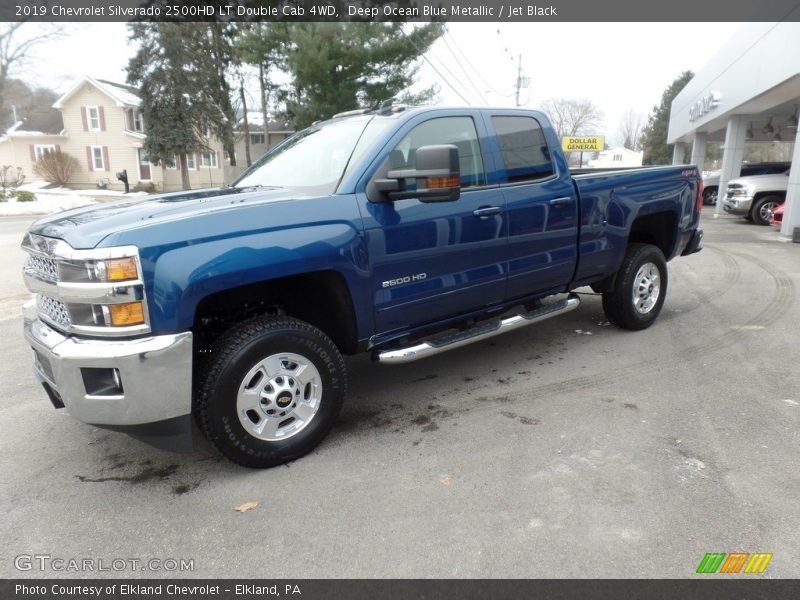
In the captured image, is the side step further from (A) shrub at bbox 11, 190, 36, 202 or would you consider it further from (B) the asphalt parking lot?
(A) shrub at bbox 11, 190, 36, 202

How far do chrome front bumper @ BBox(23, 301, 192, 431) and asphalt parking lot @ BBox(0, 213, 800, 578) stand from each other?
21.0 inches

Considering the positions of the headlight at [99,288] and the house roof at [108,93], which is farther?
the house roof at [108,93]

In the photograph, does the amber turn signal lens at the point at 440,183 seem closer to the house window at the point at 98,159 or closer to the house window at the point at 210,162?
the house window at the point at 98,159

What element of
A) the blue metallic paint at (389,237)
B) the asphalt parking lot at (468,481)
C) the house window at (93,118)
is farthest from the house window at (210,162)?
the blue metallic paint at (389,237)

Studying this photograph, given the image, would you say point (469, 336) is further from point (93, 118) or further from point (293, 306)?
point (93, 118)

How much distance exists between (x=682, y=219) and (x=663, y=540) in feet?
13.7

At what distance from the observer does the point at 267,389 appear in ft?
10.4

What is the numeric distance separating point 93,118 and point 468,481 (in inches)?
1803

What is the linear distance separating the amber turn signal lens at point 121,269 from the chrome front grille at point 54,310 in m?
0.41

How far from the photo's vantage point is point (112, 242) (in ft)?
8.61

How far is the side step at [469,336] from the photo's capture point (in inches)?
144

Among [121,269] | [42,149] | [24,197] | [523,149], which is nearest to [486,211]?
[523,149]

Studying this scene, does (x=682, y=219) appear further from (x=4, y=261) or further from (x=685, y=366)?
(x=4, y=261)

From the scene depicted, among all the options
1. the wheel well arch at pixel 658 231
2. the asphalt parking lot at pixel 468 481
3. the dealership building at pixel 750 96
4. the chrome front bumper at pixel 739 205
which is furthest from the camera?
the chrome front bumper at pixel 739 205
